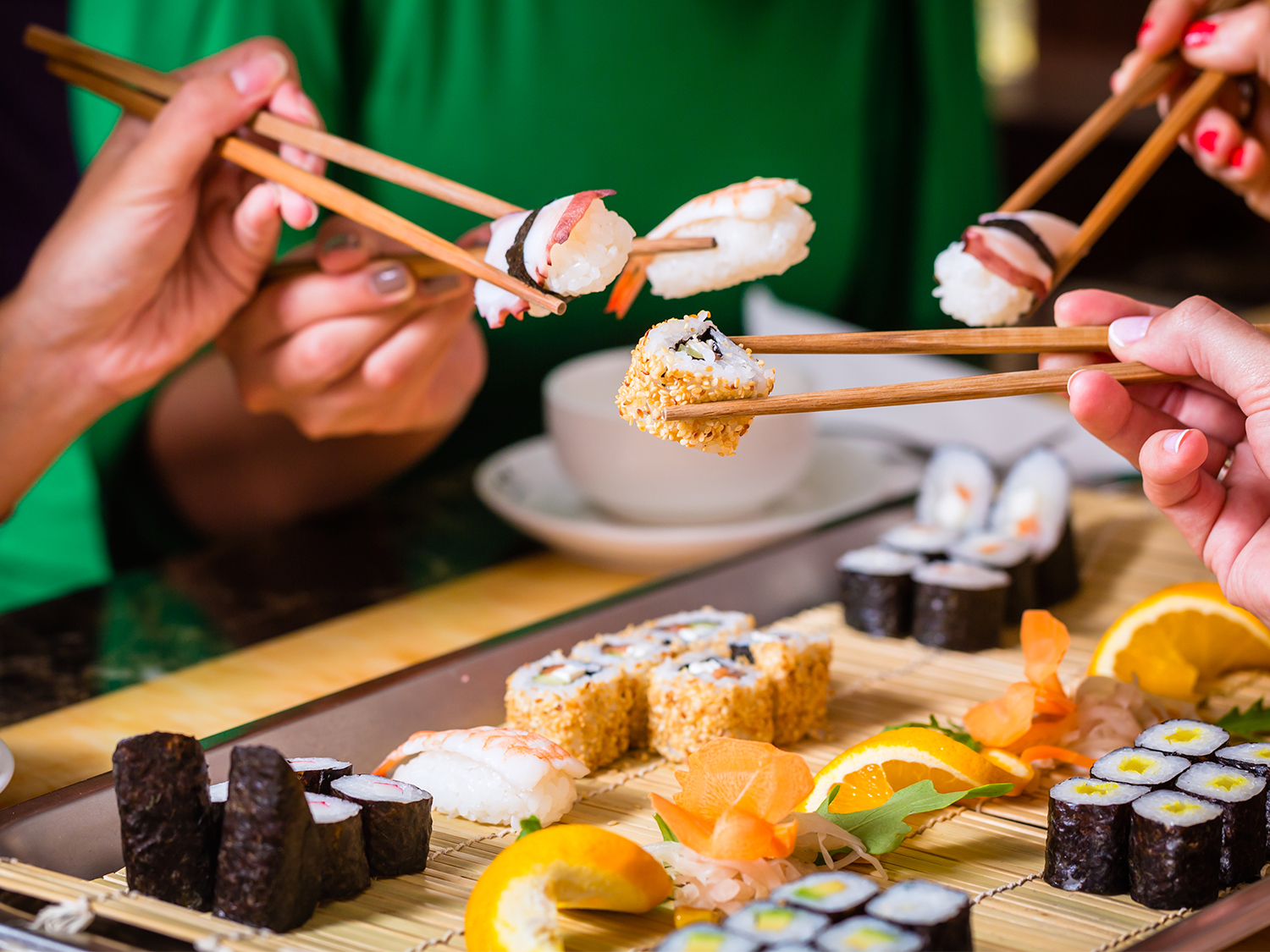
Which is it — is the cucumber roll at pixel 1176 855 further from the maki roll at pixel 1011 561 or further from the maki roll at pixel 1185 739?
the maki roll at pixel 1011 561

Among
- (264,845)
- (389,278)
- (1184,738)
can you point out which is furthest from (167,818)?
(1184,738)

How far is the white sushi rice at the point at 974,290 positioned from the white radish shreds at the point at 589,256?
418 millimetres

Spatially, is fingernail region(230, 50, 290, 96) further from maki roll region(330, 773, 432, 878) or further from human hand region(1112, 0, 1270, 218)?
human hand region(1112, 0, 1270, 218)

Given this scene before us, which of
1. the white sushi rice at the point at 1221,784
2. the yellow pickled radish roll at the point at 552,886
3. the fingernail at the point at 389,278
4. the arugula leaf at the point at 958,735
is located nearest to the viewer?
the yellow pickled radish roll at the point at 552,886

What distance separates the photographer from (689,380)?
39.8 inches

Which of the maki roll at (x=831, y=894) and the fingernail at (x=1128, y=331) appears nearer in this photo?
the maki roll at (x=831, y=894)

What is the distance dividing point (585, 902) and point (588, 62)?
2.19m

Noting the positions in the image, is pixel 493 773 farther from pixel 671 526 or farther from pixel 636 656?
pixel 671 526

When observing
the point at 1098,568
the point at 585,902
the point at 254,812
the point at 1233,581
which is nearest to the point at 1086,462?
the point at 1098,568

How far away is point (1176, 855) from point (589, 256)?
692 mm

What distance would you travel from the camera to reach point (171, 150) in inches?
56.3

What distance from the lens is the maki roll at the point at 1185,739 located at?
113 cm

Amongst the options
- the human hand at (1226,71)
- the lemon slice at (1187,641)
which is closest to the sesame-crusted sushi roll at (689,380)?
the lemon slice at (1187,641)

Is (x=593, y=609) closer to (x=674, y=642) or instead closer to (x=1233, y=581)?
(x=674, y=642)
